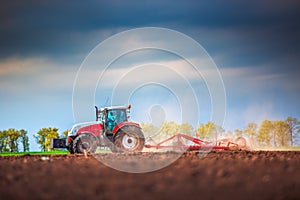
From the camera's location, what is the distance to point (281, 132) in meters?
57.3

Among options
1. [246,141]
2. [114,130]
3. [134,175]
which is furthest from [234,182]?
[246,141]

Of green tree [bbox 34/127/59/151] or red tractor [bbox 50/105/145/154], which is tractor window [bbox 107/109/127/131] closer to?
red tractor [bbox 50/105/145/154]

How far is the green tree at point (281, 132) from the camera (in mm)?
55344

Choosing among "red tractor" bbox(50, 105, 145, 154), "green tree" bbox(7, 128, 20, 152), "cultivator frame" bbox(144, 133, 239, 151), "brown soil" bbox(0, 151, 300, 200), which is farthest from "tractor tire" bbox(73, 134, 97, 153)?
"green tree" bbox(7, 128, 20, 152)

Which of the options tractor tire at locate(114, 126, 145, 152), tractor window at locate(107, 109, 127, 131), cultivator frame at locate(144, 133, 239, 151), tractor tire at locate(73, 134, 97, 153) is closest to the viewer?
tractor tire at locate(73, 134, 97, 153)

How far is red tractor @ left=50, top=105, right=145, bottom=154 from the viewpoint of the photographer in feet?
70.6

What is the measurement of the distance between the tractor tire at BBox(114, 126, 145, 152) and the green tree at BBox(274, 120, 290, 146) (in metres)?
37.3

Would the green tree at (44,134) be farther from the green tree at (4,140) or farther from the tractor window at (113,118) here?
the tractor window at (113,118)

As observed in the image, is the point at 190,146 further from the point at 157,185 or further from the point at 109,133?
the point at 157,185

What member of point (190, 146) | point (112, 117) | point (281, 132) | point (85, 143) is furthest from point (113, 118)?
point (281, 132)

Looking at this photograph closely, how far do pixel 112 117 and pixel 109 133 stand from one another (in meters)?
0.85

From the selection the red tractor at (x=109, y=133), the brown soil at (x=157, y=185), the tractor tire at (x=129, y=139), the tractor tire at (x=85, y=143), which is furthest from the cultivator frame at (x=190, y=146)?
the brown soil at (x=157, y=185)

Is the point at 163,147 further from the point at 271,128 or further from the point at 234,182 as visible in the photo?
the point at 271,128

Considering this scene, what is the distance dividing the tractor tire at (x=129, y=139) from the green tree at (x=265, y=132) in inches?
1490
